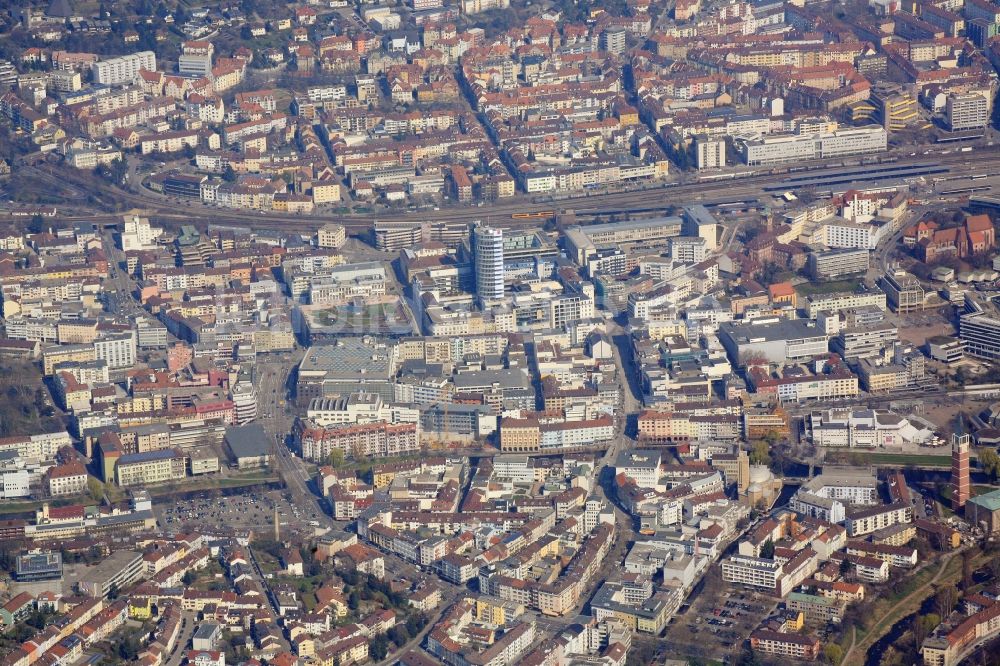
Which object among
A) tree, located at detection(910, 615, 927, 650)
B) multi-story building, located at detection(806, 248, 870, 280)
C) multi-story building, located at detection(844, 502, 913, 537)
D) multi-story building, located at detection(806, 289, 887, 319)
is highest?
multi-story building, located at detection(806, 248, 870, 280)

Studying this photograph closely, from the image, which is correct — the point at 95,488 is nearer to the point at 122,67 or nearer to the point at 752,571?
the point at 752,571

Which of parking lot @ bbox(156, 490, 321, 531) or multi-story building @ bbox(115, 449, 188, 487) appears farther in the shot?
multi-story building @ bbox(115, 449, 188, 487)

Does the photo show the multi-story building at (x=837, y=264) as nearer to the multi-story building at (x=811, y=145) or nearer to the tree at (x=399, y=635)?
the multi-story building at (x=811, y=145)

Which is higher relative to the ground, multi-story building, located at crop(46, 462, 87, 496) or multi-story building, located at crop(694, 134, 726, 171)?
multi-story building, located at crop(694, 134, 726, 171)

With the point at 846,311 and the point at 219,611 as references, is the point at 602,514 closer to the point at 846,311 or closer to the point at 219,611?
the point at 219,611

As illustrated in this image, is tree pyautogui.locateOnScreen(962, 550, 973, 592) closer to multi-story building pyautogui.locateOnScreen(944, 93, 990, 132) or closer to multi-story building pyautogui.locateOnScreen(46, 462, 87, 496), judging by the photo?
multi-story building pyautogui.locateOnScreen(46, 462, 87, 496)

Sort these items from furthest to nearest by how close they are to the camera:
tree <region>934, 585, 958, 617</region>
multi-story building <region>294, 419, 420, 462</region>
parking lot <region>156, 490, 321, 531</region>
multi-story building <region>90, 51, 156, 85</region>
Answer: multi-story building <region>90, 51, 156, 85</region>
multi-story building <region>294, 419, 420, 462</region>
parking lot <region>156, 490, 321, 531</region>
tree <region>934, 585, 958, 617</region>

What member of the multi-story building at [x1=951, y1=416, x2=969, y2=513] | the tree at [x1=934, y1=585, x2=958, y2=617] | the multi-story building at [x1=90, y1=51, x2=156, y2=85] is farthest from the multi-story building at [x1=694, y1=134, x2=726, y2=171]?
the tree at [x1=934, y1=585, x2=958, y2=617]

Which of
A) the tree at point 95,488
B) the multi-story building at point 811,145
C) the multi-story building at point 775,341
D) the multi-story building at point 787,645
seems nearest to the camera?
the multi-story building at point 787,645

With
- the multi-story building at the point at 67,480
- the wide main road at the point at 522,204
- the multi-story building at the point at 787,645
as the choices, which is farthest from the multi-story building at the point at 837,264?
the multi-story building at the point at 67,480
